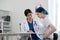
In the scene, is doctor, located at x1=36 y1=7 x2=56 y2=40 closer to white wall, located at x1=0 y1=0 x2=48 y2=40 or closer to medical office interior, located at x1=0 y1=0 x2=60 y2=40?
medical office interior, located at x1=0 y1=0 x2=60 y2=40

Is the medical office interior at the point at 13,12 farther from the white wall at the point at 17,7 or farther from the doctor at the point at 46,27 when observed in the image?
the doctor at the point at 46,27

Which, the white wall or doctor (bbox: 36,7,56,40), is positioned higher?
the white wall

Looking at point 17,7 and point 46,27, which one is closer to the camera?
point 46,27

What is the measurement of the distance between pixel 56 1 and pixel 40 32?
145cm

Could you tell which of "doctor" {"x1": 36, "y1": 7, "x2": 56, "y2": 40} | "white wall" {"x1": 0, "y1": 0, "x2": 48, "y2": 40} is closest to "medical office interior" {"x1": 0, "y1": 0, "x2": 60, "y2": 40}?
"white wall" {"x1": 0, "y1": 0, "x2": 48, "y2": 40}

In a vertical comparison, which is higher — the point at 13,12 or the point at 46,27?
the point at 13,12

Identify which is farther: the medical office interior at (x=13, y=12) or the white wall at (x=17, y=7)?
the white wall at (x=17, y=7)

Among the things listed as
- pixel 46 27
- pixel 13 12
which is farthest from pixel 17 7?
pixel 46 27

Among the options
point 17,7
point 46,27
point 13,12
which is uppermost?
point 17,7

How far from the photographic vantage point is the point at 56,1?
383 centimetres

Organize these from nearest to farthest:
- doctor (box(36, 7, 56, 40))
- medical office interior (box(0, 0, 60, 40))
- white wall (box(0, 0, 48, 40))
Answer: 1. doctor (box(36, 7, 56, 40))
2. medical office interior (box(0, 0, 60, 40))
3. white wall (box(0, 0, 48, 40))

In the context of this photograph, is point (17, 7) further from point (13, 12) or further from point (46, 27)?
point (46, 27)

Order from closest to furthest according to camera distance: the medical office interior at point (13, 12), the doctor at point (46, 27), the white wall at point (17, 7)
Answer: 1. the doctor at point (46, 27)
2. the medical office interior at point (13, 12)
3. the white wall at point (17, 7)

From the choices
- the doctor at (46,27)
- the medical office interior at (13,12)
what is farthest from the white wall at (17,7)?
the doctor at (46,27)
